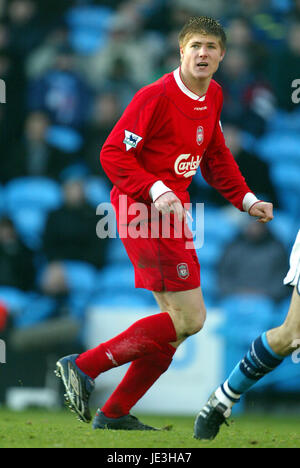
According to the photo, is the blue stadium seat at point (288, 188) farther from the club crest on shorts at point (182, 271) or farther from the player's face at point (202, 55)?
the club crest on shorts at point (182, 271)

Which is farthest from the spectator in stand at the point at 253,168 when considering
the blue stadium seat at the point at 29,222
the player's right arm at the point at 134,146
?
the player's right arm at the point at 134,146

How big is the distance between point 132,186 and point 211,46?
2.92 ft

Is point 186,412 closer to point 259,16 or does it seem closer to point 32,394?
point 32,394

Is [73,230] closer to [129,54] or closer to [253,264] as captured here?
[253,264]

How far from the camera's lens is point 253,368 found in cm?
451

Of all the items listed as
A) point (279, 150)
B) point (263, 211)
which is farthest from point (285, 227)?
point (263, 211)

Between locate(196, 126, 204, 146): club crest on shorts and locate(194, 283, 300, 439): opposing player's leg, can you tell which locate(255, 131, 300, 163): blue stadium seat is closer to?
locate(196, 126, 204, 146): club crest on shorts

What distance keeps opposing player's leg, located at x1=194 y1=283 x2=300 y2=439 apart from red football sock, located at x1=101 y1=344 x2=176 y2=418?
0.48 m

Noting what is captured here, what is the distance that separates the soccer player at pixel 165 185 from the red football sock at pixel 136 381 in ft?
0.03

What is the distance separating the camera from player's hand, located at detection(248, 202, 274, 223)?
4.91m

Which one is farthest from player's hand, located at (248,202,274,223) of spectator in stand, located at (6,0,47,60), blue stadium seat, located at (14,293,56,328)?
spectator in stand, located at (6,0,47,60)

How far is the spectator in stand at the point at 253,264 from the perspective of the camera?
8.41 metres

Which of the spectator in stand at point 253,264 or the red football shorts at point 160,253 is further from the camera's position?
the spectator in stand at point 253,264

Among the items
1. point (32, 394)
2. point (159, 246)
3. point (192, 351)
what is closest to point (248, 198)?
point (159, 246)
